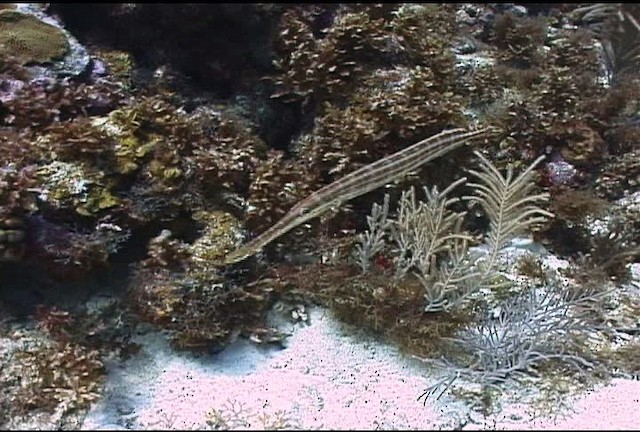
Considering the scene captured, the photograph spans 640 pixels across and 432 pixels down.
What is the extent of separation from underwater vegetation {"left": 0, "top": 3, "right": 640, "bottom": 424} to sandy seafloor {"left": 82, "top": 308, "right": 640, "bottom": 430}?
0.16m

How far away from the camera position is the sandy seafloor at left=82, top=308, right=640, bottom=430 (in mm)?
3764

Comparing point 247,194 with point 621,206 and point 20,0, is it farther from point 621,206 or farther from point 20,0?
point 621,206

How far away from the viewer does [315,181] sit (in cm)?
536

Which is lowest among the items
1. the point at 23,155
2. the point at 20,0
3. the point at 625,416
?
the point at 625,416

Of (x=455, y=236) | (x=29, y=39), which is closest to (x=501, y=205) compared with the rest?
(x=455, y=236)

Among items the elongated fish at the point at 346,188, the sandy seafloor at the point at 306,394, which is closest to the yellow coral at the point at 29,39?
the elongated fish at the point at 346,188

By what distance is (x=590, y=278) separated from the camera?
17.1 ft

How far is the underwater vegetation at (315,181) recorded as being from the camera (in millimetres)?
4359

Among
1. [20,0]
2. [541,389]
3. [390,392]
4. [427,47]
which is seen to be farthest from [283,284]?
[20,0]

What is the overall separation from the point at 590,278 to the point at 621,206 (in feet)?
4.03

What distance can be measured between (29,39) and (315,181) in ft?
10.1

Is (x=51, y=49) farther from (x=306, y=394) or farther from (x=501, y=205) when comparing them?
(x=501, y=205)

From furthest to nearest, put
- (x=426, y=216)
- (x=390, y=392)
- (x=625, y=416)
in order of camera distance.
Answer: (x=426, y=216) → (x=390, y=392) → (x=625, y=416)

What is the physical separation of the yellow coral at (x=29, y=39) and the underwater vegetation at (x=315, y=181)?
21 mm
